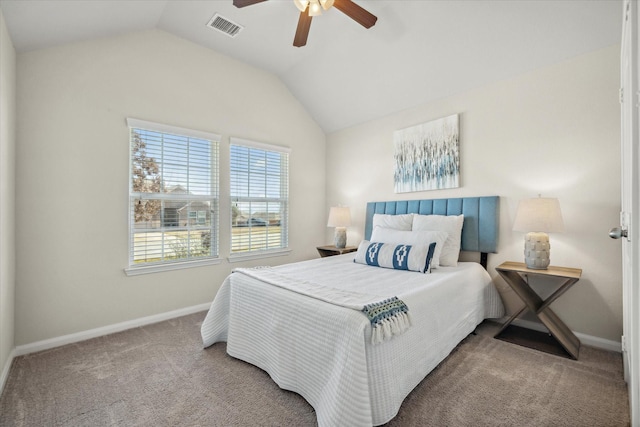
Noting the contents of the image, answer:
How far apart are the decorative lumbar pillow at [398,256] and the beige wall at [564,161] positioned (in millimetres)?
917

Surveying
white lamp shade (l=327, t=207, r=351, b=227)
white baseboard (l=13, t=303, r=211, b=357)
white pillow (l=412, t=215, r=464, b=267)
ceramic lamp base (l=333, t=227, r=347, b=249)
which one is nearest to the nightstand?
ceramic lamp base (l=333, t=227, r=347, b=249)

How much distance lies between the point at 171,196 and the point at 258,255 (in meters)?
1.30

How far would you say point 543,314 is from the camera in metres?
2.46

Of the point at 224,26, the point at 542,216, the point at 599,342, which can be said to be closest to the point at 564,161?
the point at 542,216

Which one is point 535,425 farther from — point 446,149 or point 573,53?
point 573,53

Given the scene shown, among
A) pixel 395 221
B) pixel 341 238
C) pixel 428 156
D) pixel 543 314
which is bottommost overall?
pixel 543 314

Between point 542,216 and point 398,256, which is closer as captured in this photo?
point 542,216

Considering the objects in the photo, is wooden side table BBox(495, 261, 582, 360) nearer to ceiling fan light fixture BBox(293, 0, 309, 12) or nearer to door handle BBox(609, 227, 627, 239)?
door handle BBox(609, 227, 627, 239)

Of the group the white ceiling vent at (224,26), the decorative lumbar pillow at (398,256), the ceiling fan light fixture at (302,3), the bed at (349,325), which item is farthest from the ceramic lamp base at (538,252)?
the white ceiling vent at (224,26)

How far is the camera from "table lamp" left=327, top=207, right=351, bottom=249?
13.6 feet

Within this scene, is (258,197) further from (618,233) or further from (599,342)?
(599,342)

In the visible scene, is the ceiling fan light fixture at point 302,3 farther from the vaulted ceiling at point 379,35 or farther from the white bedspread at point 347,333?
the white bedspread at point 347,333

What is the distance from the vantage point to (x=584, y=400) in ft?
5.86

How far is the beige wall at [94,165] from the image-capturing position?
2.47 m
